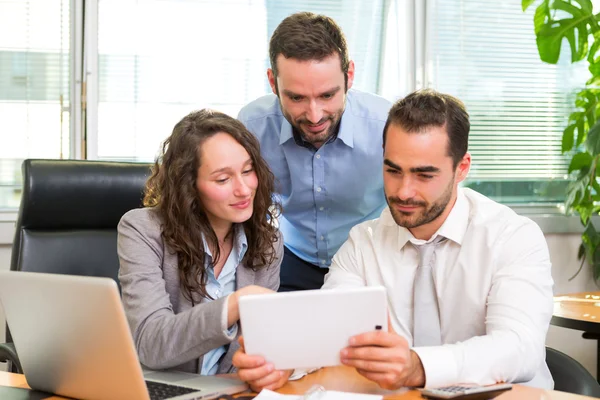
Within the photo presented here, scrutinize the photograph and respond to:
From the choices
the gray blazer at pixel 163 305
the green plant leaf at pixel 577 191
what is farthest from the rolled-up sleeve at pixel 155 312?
the green plant leaf at pixel 577 191

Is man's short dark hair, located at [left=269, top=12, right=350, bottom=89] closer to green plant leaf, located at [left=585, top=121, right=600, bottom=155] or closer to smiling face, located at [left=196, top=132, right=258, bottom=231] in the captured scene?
smiling face, located at [left=196, top=132, right=258, bottom=231]

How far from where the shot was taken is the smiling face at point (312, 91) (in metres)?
2.14

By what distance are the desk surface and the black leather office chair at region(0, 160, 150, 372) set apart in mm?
1484

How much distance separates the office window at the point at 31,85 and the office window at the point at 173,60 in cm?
18

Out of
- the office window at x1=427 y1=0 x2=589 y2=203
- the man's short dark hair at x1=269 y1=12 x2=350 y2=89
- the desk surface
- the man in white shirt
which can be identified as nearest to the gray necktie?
the man in white shirt

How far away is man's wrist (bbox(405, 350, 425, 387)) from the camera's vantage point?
151 cm

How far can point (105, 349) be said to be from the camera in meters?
1.30

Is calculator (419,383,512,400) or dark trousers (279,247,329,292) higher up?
calculator (419,383,512,400)

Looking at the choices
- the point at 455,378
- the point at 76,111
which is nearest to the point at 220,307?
the point at 455,378

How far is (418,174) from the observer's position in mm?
1885

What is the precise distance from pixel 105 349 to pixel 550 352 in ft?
3.82

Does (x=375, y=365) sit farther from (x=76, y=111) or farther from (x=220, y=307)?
(x=76, y=111)

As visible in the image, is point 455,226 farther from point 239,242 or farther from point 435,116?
point 239,242

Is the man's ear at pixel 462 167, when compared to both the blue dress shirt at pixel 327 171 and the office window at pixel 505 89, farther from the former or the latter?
the office window at pixel 505 89
